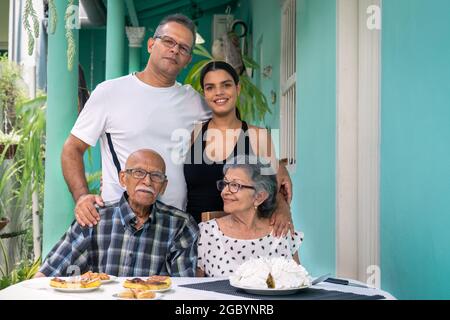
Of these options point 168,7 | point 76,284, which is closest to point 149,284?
point 76,284

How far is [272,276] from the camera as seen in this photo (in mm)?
1885

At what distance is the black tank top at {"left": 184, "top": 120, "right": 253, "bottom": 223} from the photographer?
8.70 ft

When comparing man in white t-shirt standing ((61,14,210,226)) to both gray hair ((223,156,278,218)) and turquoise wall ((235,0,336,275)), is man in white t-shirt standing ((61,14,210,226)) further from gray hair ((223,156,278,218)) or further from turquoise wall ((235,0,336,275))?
turquoise wall ((235,0,336,275))

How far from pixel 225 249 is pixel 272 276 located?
1.84ft

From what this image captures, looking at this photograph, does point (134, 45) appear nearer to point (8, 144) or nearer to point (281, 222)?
point (8, 144)

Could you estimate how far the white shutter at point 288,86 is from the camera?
13.0ft

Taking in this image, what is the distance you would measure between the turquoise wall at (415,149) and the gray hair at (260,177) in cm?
48

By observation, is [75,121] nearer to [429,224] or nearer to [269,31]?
[429,224]

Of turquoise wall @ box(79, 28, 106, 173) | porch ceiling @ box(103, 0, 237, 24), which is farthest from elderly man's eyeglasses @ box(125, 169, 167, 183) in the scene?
turquoise wall @ box(79, 28, 106, 173)

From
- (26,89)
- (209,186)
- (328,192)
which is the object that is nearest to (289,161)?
(328,192)

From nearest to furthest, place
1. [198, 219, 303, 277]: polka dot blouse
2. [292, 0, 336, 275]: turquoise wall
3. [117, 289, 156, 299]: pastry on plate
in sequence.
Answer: [117, 289, 156, 299]: pastry on plate, [198, 219, 303, 277]: polka dot blouse, [292, 0, 336, 275]: turquoise wall

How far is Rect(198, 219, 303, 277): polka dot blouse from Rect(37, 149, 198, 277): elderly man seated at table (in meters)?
0.05
